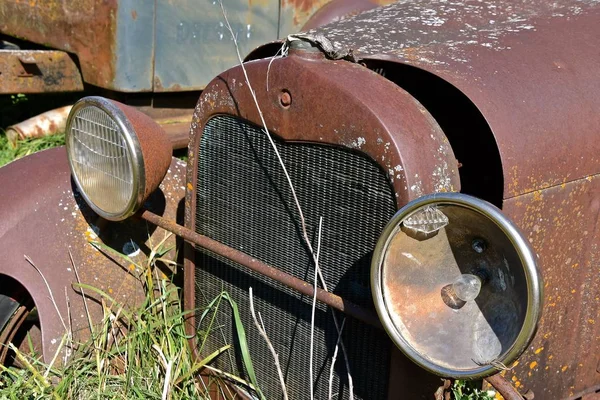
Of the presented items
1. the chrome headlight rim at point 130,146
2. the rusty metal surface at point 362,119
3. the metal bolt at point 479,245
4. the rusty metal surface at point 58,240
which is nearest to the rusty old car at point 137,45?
the rusty metal surface at point 58,240

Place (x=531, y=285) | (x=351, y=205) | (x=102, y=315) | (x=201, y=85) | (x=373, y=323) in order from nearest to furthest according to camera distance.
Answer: (x=531, y=285) < (x=373, y=323) < (x=351, y=205) < (x=102, y=315) < (x=201, y=85)

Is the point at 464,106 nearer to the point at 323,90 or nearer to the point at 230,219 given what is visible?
the point at 323,90

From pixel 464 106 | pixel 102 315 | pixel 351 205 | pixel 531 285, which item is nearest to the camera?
pixel 531 285

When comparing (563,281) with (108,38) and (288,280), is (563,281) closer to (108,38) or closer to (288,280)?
(288,280)

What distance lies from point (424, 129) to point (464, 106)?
0.82ft

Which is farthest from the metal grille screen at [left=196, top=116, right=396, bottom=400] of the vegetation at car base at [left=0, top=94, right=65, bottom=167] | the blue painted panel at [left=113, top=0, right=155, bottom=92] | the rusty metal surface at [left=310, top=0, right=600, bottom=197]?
the vegetation at car base at [left=0, top=94, right=65, bottom=167]

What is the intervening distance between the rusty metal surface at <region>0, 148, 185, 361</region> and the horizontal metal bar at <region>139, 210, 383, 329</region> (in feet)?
0.82

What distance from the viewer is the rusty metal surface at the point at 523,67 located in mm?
1525

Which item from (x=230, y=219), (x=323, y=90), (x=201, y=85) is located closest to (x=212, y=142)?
(x=230, y=219)

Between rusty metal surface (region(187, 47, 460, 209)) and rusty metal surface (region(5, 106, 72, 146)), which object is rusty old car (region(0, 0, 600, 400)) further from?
rusty metal surface (region(5, 106, 72, 146))

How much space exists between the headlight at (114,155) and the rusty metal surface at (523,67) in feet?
1.84

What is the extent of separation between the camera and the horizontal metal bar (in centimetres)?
152

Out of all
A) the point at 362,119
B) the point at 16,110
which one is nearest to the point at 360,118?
the point at 362,119

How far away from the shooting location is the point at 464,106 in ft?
5.66
